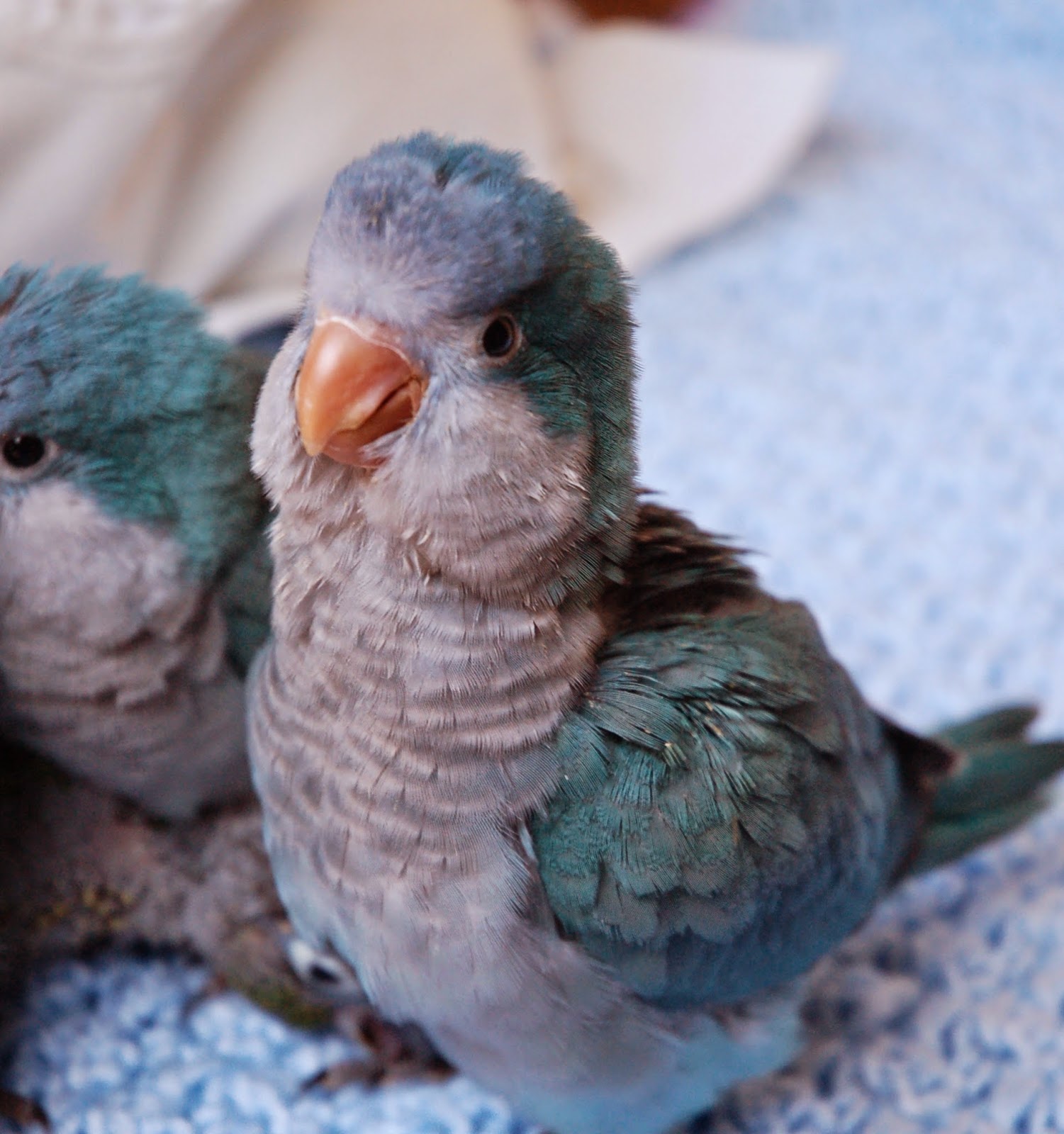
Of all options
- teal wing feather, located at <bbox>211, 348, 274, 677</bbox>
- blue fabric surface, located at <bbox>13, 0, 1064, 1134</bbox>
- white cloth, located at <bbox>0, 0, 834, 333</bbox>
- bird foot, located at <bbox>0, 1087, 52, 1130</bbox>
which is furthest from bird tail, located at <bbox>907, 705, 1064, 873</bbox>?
white cloth, located at <bbox>0, 0, 834, 333</bbox>

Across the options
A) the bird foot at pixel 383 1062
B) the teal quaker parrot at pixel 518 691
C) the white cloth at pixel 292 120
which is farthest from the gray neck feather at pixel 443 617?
the white cloth at pixel 292 120

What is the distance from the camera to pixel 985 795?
842mm

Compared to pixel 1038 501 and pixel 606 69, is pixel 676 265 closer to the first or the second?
pixel 606 69

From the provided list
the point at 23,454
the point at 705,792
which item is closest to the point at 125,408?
the point at 23,454

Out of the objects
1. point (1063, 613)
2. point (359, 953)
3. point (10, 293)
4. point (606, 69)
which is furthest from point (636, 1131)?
point (606, 69)

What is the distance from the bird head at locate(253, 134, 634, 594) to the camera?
1.58 ft

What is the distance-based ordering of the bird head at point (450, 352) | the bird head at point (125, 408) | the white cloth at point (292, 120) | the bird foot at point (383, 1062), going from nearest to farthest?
1. the bird head at point (450, 352)
2. the bird head at point (125, 408)
3. the bird foot at point (383, 1062)
4. the white cloth at point (292, 120)

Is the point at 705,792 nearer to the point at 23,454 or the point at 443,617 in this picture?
the point at 443,617

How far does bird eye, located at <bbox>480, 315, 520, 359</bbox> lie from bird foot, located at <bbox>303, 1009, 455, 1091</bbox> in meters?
0.47

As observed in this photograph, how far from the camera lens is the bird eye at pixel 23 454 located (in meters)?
0.65

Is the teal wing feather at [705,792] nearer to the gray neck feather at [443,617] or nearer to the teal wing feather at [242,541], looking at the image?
the gray neck feather at [443,617]

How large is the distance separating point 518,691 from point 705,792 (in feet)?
0.35

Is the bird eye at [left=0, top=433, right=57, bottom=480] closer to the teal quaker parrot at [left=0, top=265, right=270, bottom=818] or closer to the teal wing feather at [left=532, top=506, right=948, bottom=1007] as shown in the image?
the teal quaker parrot at [left=0, top=265, right=270, bottom=818]

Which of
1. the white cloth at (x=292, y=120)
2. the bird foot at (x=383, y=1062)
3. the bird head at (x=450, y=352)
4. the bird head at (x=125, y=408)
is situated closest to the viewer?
the bird head at (x=450, y=352)
